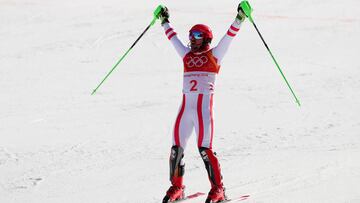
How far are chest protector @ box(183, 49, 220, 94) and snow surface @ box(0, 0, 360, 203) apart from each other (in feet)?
3.82

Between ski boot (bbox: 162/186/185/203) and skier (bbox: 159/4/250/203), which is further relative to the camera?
ski boot (bbox: 162/186/185/203)

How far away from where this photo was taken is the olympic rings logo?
586cm

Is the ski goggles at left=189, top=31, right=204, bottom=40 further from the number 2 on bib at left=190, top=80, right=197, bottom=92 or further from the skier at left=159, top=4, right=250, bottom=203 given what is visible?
the number 2 on bib at left=190, top=80, right=197, bottom=92

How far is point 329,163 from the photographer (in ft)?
26.1

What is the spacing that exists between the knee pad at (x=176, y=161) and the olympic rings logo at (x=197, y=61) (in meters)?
0.77

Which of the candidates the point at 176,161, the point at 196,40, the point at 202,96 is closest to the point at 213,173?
the point at 176,161

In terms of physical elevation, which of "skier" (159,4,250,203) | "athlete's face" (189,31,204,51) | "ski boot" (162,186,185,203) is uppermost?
"athlete's face" (189,31,204,51)

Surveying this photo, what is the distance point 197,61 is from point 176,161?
955mm

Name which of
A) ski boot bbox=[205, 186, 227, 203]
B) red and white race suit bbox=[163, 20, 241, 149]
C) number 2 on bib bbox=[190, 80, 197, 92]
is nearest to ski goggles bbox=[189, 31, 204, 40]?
red and white race suit bbox=[163, 20, 241, 149]

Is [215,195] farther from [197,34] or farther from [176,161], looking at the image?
[197,34]

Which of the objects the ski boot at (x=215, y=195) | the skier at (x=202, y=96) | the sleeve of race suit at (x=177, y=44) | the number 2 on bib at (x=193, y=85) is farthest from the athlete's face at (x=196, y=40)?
the ski boot at (x=215, y=195)

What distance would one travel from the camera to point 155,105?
11281 millimetres

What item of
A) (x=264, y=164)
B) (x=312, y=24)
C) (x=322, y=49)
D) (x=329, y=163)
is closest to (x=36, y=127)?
(x=264, y=164)

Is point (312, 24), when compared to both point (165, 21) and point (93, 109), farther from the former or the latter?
point (165, 21)
